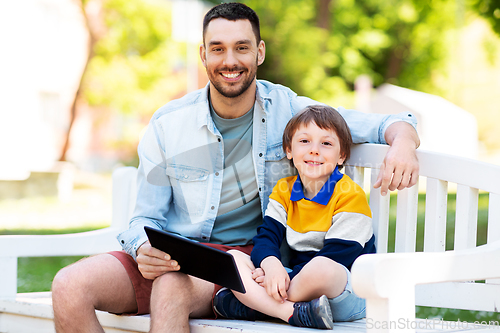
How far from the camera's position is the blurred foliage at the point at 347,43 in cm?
1777

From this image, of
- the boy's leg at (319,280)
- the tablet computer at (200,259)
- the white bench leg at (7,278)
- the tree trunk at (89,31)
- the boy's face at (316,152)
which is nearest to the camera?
the tablet computer at (200,259)

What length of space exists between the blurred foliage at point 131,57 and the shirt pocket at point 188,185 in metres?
13.6

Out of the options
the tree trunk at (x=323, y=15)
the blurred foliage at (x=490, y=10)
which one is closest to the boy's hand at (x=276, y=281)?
the blurred foliage at (x=490, y=10)

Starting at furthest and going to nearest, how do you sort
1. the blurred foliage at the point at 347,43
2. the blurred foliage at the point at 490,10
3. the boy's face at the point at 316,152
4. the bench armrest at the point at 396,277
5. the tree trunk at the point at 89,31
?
the blurred foliage at the point at 347,43, the tree trunk at the point at 89,31, the blurred foliage at the point at 490,10, the boy's face at the point at 316,152, the bench armrest at the point at 396,277

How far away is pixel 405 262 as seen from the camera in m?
1.51

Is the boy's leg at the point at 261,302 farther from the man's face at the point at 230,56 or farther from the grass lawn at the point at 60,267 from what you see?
the grass lawn at the point at 60,267

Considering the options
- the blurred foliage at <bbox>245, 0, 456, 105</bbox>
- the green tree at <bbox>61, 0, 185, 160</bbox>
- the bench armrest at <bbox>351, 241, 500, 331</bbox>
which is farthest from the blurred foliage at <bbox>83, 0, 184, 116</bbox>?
the bench armrest at <bbox>351, 241, 500, 331</bbox>

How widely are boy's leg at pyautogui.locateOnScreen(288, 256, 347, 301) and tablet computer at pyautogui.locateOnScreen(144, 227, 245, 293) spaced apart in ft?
0.88

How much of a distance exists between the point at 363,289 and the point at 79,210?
30.4 ft

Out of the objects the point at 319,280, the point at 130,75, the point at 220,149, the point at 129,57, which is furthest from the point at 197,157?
the point at 129,57

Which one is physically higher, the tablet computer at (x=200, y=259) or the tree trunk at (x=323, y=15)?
the tree trunk at (x=323, y=15)

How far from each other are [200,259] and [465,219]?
45.4 inches

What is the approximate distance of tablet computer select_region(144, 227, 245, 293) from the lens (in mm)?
1777

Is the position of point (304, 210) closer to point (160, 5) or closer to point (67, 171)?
point (67, 171)
